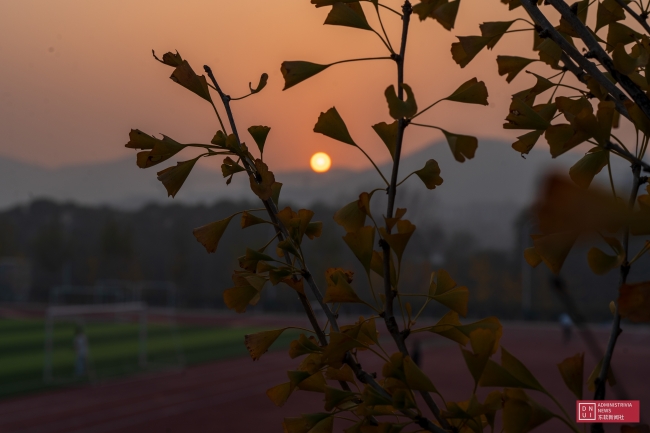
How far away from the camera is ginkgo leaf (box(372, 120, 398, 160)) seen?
1.10 meters

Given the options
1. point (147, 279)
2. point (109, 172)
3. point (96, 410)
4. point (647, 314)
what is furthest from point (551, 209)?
point (109, 172)

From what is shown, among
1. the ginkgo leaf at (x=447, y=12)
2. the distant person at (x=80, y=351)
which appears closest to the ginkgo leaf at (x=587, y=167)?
the ginkgo leaf at (x=447, y=12)

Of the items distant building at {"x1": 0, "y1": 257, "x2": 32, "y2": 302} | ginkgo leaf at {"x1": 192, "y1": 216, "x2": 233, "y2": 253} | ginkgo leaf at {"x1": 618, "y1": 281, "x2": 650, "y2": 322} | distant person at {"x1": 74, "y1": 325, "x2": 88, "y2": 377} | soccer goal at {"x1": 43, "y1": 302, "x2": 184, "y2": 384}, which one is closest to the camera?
ginkgo leaf at {"x1": 618, "y1": 281, "x2": 650, "y2": 322}

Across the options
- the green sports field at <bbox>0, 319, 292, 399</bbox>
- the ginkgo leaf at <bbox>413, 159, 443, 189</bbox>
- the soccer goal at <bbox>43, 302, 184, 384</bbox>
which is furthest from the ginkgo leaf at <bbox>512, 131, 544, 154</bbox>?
the soccer goal at <bbox>43, 302, 184, 384</bbox>

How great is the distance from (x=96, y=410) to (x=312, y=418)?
53.3ft

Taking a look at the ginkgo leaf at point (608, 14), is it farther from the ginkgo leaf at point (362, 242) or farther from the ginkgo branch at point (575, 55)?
the ginkgo leaf at point (362, 242)

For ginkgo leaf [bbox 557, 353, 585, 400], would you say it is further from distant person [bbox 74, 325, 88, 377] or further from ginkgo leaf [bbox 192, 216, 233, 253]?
distant person [bbox 74, 325, 88, 377]

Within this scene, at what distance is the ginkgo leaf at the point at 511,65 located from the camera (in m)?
1.35

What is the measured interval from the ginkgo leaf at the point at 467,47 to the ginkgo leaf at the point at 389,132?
0.74 feet

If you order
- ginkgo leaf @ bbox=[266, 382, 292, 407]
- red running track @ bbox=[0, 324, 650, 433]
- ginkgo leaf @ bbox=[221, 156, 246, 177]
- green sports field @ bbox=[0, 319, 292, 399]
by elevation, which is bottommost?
red running track @ bbox=[0, 324, 650, 433]

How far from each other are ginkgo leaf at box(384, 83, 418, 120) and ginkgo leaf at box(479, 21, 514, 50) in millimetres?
388

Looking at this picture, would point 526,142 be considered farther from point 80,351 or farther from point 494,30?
point 80,351

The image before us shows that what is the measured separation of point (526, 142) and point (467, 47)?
20 cm

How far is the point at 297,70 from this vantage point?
116 centimetres
